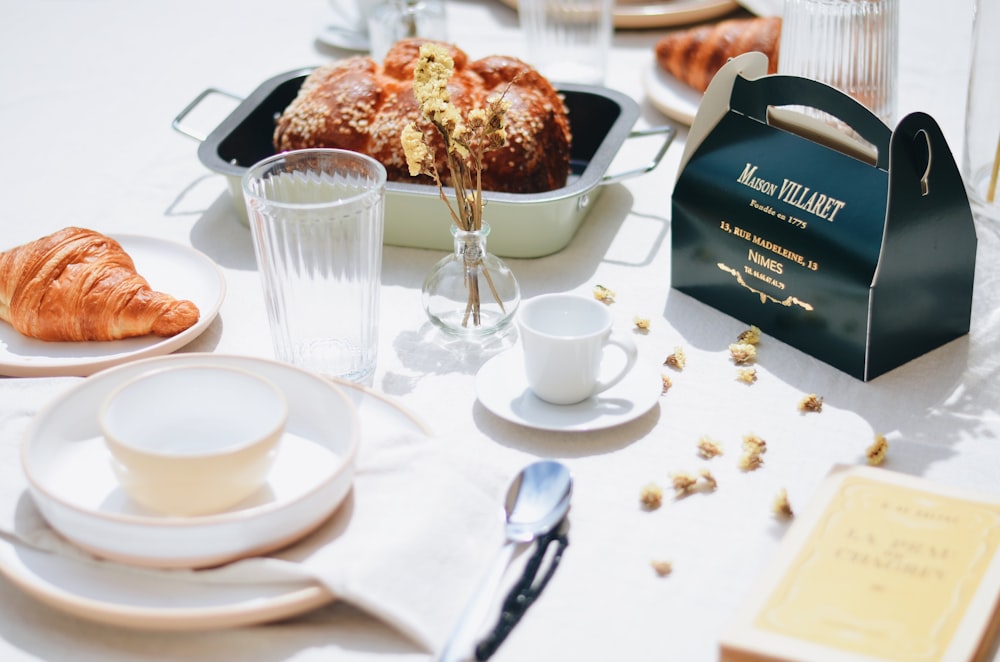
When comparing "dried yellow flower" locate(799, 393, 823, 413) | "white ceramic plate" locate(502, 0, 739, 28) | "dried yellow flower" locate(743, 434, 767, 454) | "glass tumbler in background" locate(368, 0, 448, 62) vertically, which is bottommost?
"dried yellow flower" locate(799, 393, 823, 413)

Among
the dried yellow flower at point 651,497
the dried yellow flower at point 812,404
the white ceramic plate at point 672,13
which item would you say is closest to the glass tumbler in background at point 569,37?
the white ceramic plate at point 672,13

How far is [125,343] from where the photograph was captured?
38.1 inches

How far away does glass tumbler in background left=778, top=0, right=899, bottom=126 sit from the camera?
4.10ft

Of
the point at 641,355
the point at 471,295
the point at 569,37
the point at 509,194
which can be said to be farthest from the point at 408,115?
the point at 569,37

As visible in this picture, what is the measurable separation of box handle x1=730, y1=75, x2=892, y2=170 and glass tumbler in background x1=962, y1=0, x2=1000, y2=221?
20cm

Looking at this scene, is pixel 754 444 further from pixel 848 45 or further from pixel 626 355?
pixel 848 45

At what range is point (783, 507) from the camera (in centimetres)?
76

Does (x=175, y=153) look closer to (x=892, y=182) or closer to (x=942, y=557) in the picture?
(x=892, y=182)

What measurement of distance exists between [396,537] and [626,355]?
29cm

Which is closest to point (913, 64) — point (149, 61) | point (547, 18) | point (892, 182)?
point (547, 18)

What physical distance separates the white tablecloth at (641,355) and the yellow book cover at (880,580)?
0.17ft

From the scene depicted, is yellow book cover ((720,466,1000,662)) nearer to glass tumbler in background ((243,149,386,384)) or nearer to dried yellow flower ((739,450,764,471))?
dried yellow flower ((739,450,764,471))

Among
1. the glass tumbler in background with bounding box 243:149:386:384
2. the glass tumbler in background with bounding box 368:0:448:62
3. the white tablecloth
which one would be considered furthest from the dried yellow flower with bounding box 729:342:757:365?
the glass tumbler in background with bounding box 368:0:448:62

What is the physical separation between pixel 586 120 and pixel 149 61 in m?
0.75
